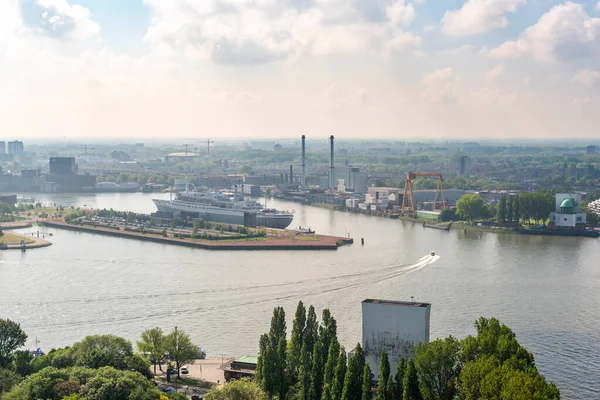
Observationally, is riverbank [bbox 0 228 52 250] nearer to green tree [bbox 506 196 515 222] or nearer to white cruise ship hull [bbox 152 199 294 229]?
white cruise ship hull [bbox 152 199 294 229]

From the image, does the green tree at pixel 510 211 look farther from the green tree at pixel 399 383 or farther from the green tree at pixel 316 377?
the green tree at pixel 399 383

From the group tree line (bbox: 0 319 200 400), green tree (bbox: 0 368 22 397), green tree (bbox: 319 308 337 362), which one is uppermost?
green tree (bbox: 319 308 337 362)

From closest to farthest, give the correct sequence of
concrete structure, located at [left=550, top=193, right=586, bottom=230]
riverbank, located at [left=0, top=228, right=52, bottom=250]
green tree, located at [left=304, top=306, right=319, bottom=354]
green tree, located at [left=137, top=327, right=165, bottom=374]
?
green tree, located at [left=304, top=306, right=319, bottom=354] < green tree, located at [left=137, top=327, right=165, bottom=374] < riverbank, located at [left=0, top=228, right=52, bottom=250] < concrete structure, located at [left=550, top=193, right=586, bottom=230]

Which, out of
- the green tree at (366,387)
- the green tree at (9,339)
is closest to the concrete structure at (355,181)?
the green tree at (9,339)

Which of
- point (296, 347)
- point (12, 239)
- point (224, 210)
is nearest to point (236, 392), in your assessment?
point (296, 347)

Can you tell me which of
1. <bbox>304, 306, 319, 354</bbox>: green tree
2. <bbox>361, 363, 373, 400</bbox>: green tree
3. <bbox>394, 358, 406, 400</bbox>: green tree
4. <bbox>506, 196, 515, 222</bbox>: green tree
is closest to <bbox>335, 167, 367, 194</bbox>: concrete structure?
<bbox>506, 196, 515, 222</bbox>: green tree

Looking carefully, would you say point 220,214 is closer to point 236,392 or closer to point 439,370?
point 236,392
